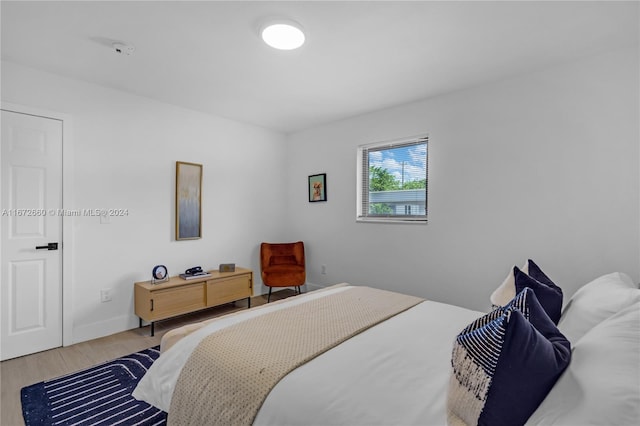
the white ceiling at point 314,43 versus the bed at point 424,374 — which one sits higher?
the white ceiling at point 314,43

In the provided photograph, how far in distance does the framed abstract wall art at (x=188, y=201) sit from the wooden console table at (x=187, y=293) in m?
0.55

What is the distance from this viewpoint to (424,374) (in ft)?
4.07

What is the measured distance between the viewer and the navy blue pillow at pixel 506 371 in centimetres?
84

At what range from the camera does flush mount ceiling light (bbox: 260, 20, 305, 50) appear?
81.0 inches

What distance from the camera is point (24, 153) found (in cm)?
266

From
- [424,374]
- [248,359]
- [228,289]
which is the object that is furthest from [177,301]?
[424,374]

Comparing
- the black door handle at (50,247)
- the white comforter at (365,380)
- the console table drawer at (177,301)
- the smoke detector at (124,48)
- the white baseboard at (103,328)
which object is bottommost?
the white baseboard at (103,328)

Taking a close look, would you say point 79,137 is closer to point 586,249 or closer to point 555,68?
point 555,68

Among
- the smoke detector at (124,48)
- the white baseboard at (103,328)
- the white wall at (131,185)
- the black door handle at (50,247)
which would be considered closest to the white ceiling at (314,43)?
the smoke detector at (124,48)

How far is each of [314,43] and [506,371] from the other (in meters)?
2.29

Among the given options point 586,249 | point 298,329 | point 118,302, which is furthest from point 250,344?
point 586,249

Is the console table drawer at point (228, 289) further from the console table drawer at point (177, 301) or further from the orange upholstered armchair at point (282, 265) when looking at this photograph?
the orange upholstered armchair at point (282, 265)

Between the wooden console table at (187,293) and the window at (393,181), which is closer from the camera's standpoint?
the wooden console table at (187,293)

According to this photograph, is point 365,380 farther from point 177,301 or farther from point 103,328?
point 103,328
